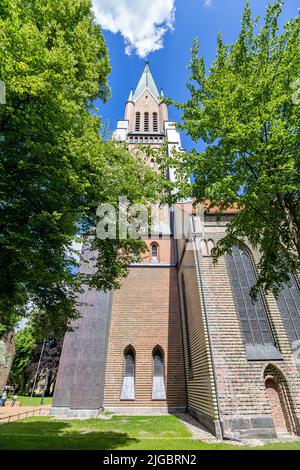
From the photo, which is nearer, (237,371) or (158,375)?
(237,371)

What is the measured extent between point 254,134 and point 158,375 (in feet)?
47.4

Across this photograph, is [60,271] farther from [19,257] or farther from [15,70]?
[15,70]

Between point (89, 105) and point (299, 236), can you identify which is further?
point (89, 105)

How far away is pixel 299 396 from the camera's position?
870 cm

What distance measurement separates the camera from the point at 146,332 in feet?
51.2

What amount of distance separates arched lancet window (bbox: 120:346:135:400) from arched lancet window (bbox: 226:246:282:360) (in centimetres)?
809

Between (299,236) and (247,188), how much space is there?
1793mm

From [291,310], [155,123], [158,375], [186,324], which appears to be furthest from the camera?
[155,123]

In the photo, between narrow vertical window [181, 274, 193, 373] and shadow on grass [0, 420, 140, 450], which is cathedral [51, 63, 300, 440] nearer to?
narrow vertical window [181, 274, 193, 373]

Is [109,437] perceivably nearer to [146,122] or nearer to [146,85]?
[146,122]

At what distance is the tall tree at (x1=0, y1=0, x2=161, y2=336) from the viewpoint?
542 centimetres

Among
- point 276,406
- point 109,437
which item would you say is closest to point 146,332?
point 109,437

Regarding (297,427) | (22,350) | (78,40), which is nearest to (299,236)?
(297,427)

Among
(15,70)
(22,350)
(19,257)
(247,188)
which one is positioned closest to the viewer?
(15,70)
